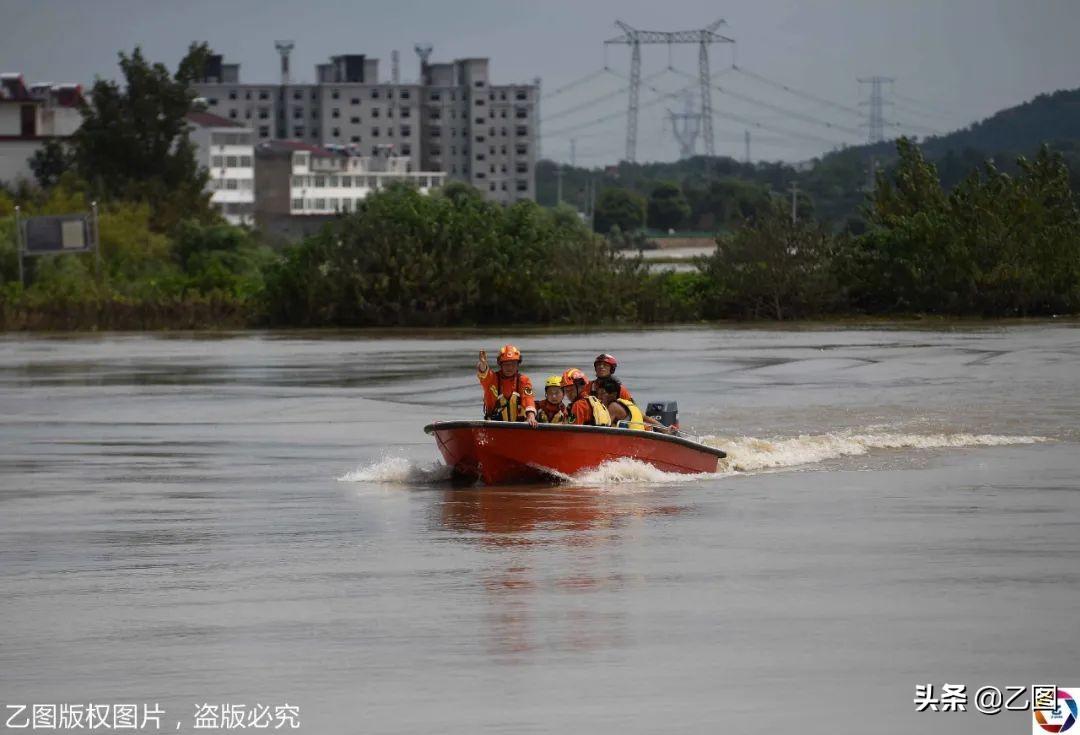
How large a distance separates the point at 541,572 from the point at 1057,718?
577 centimetres

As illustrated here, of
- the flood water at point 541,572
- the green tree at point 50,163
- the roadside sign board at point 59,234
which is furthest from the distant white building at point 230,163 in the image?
the flood water at point 541,572

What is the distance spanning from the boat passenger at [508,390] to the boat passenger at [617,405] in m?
0.90

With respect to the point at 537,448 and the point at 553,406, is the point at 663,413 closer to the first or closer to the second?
the point at 553,406

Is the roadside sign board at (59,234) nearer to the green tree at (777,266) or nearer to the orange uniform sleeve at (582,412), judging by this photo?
the green tree at (777,266)

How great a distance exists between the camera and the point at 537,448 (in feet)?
71.3

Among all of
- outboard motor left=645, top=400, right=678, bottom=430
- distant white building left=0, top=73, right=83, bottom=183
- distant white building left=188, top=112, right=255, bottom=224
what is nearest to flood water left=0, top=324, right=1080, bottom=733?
outboard motor left=645, top=400, right=678, bottom=430

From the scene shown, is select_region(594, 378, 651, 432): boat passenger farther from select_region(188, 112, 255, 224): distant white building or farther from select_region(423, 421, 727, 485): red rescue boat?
select_region(188, 112, 255, 224): distant white building

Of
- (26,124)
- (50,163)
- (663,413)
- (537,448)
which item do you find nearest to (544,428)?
(537,448)

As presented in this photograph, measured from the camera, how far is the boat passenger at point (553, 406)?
22.0m

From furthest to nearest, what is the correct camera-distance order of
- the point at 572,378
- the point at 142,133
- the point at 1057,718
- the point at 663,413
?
1. the point at 142,133
2. the point at 663,413
3. the point at 572,378
4. the point at 1057,718

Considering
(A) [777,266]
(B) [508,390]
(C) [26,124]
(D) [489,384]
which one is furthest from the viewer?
(C) [26,124]

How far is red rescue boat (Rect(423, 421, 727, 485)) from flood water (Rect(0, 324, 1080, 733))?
26 centimetres

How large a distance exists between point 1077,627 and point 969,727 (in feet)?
9.55

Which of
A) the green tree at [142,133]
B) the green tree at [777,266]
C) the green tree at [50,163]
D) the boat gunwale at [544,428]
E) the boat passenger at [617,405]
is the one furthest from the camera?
the green tree at [50,163]
